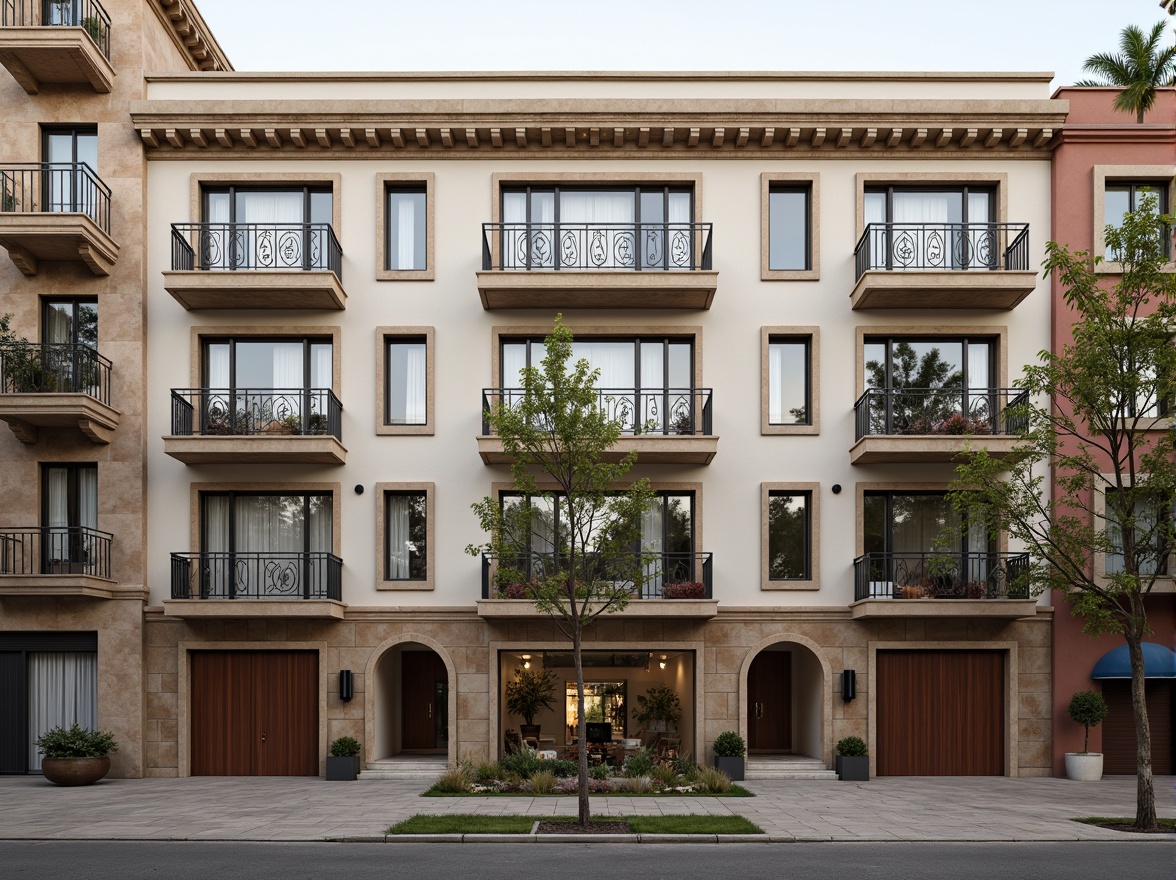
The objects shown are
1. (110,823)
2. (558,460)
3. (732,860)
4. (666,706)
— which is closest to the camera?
(732,860)

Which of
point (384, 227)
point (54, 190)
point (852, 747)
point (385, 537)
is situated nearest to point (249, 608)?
point (385, 537)

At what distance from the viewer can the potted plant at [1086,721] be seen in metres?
21.0

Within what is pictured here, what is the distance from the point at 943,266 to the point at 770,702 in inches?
420

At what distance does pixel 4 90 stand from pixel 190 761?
14773mm

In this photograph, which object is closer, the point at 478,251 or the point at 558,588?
the point at 558,588

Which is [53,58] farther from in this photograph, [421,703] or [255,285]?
[421,703]

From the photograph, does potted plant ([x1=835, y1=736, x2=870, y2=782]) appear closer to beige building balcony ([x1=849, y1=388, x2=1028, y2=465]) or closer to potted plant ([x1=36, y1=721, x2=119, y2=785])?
beige building balcony ([x1=849, y1=388, x2=1028, y2=465])

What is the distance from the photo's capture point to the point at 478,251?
903 inches

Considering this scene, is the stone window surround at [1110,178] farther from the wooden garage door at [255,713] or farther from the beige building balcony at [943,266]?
the wooden garage door at [255,713]

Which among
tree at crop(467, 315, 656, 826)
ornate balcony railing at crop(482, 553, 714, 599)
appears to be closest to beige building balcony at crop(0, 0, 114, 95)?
tree at crop(467, 315, 656, 826)

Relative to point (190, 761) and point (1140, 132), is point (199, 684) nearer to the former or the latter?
point (190, 761)

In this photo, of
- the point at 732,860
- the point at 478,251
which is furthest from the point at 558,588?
the point at 478,251

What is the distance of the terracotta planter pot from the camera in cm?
2006

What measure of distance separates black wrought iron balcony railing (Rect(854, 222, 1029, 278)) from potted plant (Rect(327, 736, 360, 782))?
14321 millimetres
